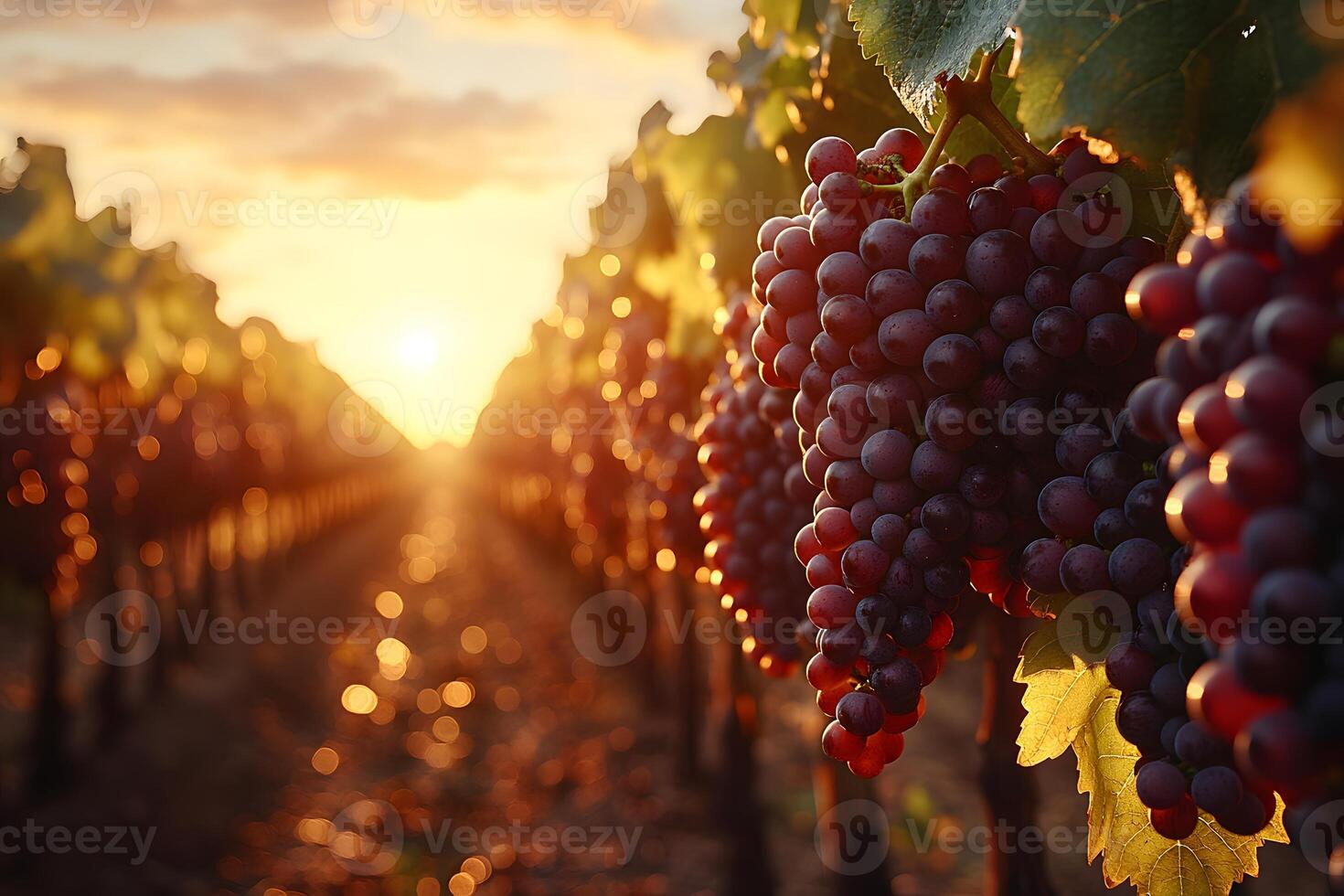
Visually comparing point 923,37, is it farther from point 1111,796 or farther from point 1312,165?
point 1111,796

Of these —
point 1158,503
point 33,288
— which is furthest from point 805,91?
point 33,288

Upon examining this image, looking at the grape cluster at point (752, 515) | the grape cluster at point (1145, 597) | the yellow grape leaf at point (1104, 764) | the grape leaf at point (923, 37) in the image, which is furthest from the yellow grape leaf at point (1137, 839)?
the grape leaf at point (923, 37)

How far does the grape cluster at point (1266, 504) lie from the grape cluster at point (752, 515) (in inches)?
62.0

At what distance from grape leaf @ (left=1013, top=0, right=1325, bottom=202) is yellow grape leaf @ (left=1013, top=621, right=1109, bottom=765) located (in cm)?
83

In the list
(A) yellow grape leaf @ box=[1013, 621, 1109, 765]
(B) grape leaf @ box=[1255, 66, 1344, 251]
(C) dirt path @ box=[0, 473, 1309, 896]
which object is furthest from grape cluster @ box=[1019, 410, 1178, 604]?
(C) dirt path @ box=[0, 473, 1309, 896]

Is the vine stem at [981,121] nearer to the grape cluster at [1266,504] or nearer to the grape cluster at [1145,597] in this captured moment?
the grape cluster at [1145,597]

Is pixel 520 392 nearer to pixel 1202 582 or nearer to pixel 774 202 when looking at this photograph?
pixel 774 202

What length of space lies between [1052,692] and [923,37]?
3.96 ft

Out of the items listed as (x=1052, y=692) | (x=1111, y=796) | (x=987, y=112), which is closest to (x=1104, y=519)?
(x=1052, y=692)

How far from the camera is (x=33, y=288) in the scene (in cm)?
1006

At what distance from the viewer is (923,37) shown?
1.71 meters

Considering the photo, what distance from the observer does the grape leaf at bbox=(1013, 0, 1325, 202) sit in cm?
129

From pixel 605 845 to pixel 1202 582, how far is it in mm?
8545

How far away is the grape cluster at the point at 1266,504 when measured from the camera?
35.0 inches
